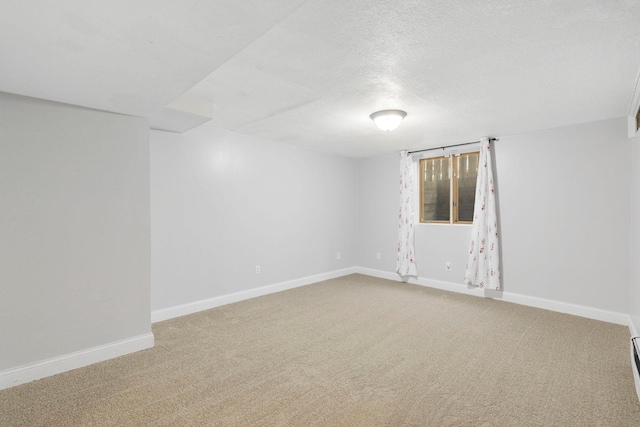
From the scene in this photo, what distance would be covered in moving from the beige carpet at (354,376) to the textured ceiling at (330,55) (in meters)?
2.16

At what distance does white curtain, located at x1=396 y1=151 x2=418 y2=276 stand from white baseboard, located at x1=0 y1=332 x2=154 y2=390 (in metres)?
3.99

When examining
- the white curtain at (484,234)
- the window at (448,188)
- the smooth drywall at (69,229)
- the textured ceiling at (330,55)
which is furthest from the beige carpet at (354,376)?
the textured ceiling at (330,55)

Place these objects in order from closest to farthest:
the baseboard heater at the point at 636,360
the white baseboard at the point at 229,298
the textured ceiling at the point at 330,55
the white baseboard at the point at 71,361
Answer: the textured ceiling at the point at 330,55 < the baseboard heater at the point at 636,360 < the white baseboard at the point at 71,361 < the white baseboard at the point at 229,298

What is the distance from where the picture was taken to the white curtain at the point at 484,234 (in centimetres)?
430

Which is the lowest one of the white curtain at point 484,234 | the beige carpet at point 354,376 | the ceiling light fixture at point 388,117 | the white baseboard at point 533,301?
the beige carpet at point 354,376

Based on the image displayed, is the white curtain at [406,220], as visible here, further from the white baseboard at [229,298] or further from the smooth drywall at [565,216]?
the white baseboard at [229,298]

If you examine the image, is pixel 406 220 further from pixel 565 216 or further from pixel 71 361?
pixel 71 361

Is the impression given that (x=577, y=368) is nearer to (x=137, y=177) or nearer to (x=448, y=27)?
(x=448, y=27)

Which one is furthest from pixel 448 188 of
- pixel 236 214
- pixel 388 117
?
pixel 236 214

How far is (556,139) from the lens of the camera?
12.7 feet

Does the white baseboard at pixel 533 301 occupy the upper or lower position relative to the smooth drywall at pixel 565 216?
lower

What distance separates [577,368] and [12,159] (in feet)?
15.5

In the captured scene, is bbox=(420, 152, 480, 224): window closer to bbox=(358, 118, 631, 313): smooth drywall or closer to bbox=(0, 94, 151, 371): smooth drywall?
bbox=(358, 118, 631, 313): smooth drywall

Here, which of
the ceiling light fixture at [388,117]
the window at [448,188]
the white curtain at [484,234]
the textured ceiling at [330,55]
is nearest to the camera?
the textured ceiling at [330,55]
